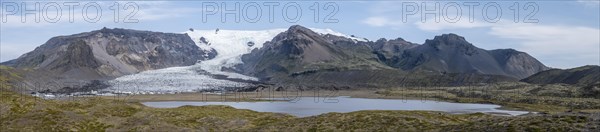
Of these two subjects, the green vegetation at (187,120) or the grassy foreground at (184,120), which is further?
the grassy foreground at (184,120)

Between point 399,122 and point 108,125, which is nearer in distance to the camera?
point 399,122

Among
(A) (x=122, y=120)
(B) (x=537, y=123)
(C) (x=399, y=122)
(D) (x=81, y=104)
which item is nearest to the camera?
(B) (x=537, y=123)

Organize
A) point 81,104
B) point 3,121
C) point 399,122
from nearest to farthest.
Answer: point 399,122
point 3,121
point 81,104

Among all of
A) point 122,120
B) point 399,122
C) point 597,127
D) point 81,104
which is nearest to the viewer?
point 597,127

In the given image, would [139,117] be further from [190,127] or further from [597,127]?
[597,127]

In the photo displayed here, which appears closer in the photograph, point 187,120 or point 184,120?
point 187,120

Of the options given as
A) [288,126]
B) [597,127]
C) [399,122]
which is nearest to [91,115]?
[288,126]

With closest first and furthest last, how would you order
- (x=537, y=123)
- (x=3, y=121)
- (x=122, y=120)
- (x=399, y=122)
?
1. (x=537, y=123)
2. (x=399, y=122)
3. (x=3, y=121)
4. (x=122, y=120)

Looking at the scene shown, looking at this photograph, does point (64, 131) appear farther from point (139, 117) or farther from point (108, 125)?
point (139, 117)

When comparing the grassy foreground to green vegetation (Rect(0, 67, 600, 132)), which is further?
the grassy foreground
